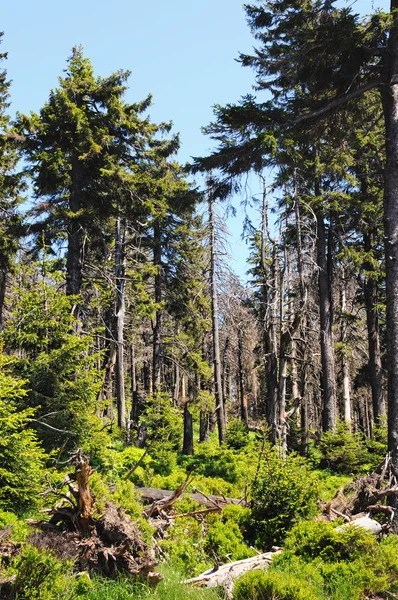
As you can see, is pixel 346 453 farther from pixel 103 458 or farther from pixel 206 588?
pixel 206 588

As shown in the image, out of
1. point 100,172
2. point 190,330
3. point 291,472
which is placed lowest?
point 291,472

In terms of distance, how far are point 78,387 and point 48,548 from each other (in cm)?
526

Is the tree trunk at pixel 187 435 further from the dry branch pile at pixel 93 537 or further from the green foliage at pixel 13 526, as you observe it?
the dry branch pile at pixel 93 537

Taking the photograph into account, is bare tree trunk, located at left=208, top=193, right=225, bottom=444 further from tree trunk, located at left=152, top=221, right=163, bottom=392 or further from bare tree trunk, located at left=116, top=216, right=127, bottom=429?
bare tree trunk, located at left=116, top=216, right=127, bottom=429

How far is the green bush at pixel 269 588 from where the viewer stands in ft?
15.5

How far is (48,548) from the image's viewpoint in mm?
5129

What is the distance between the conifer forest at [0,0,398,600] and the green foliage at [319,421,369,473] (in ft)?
0.24

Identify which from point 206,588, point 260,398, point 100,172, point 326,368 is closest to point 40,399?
point 206,588

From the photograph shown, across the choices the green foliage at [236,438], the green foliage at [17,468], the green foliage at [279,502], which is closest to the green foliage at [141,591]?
the green foliage at [17,468]

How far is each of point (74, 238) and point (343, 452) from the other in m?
10.8

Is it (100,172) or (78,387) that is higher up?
(100,172)

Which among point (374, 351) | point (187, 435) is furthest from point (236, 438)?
point (374, 351)

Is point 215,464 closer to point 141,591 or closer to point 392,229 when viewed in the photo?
point 392,229

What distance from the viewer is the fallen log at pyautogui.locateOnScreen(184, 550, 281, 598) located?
5.50m
